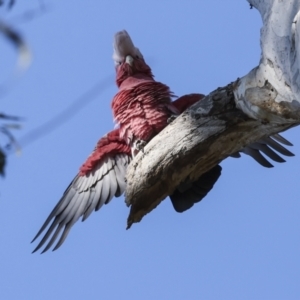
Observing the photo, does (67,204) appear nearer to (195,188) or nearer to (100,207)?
(100,207)

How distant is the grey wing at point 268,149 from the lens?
5.22 metres

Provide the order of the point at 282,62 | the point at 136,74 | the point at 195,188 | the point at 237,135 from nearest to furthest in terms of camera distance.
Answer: the point at 282,62 < the point at 237,135 < the point at 195,188 < the point at 136,74

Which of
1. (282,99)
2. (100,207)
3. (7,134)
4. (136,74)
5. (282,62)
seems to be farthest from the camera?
(136,74)

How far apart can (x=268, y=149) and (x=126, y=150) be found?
114cm

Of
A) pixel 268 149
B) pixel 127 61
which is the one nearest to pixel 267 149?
pixel 268 149

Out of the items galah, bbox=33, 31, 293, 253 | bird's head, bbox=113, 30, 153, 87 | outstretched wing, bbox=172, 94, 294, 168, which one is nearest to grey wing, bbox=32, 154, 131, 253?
galah, bbox=33, 31, 293, 253

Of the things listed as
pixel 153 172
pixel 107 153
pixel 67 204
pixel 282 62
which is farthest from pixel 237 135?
pixel 67 204

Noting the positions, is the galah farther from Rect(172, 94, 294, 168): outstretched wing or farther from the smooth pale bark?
the smooth pale bark

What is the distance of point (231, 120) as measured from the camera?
392cm

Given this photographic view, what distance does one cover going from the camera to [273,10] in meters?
3.18

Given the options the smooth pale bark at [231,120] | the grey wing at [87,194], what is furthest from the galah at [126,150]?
the smooth pale bark at [231,120]

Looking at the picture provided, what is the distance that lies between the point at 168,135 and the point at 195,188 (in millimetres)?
708

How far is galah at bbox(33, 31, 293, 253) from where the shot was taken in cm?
484

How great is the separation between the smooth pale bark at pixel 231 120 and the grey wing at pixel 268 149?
3.34ft
